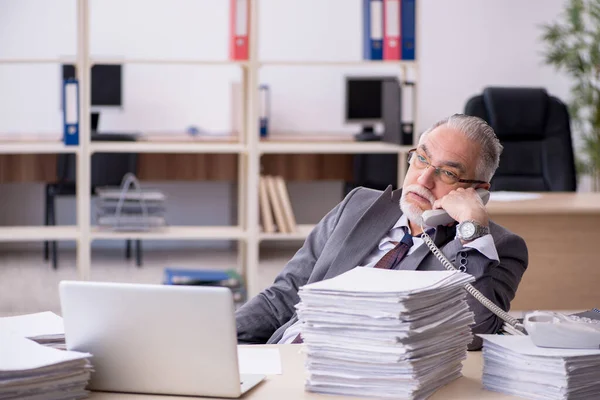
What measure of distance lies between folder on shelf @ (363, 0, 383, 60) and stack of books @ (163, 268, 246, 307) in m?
1.40

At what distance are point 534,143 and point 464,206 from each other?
8.35 ft

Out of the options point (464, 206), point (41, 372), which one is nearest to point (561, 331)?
point (464, 206)

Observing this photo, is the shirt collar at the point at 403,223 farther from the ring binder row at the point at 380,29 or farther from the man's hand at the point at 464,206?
the ring binder row at the point at 380,29

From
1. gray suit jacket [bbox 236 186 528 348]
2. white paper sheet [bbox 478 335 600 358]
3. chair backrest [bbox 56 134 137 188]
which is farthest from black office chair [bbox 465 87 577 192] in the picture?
white paper sheet [bbox 478 335 600 358]

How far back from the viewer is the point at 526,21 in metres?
7.38

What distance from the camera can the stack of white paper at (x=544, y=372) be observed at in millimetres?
1377

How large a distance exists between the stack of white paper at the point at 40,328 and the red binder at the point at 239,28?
9.96 ft

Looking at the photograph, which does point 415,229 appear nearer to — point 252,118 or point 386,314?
point 386,314

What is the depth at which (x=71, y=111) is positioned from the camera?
443 cm

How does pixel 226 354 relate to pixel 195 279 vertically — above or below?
above

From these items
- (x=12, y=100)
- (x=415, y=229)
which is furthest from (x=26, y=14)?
(x=415, y=229)

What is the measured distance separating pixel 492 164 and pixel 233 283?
3034mm

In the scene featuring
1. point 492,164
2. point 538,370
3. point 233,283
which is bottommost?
point 233,283

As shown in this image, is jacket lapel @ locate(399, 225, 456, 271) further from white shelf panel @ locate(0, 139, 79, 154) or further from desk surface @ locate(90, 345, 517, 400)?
white shelf panel @ locate(0, 139, 79, 154)
